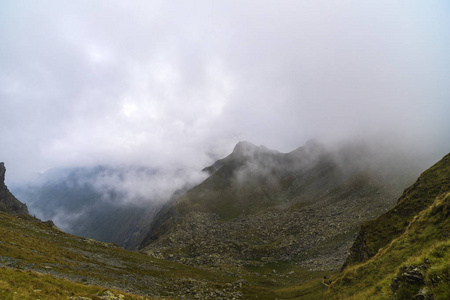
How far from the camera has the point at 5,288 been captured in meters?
16.3

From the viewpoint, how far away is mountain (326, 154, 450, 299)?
A: 12.5 m

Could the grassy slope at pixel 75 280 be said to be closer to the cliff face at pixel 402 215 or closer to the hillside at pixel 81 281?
the hillside at pixel 81 281

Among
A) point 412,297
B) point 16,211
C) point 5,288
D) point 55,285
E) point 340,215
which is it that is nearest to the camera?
point 412,297

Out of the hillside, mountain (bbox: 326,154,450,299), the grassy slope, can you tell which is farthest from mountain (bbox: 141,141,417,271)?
mountain (bbox: 326,154,450,299)

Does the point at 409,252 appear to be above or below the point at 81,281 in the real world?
below

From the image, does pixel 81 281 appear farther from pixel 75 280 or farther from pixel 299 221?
pixel 299 221

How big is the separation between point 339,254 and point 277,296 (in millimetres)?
37388

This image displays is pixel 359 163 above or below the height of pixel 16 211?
below

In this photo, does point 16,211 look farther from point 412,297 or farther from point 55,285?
point 412,297

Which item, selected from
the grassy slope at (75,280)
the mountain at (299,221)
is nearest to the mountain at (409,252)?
the grassy slope at (75,280)

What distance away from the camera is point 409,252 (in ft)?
69.8

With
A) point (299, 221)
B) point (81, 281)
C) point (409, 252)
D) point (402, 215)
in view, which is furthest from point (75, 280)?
point (299, 221)

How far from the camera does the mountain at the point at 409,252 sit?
12.5m

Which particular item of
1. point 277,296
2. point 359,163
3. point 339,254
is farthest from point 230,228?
point 359,163
